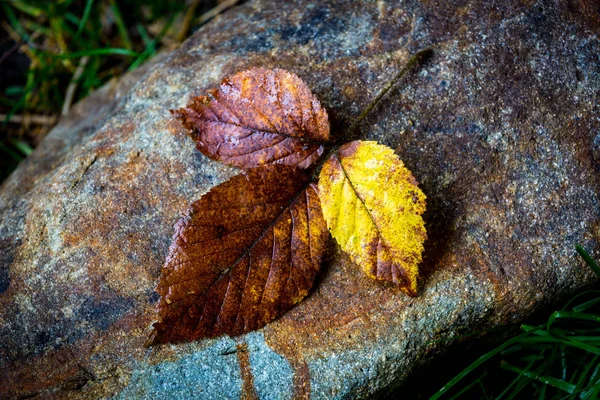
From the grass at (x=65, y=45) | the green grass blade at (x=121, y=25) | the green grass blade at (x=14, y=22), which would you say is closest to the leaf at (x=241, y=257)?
the grass at (x=65, y=45)

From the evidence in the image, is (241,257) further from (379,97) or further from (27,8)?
(27,8)

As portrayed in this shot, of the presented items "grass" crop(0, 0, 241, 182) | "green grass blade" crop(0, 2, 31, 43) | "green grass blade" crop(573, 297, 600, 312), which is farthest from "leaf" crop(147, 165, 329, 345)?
"green grass blade" crop(0, 2, 31, 43)

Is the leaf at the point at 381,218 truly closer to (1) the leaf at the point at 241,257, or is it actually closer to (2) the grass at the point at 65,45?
(1) the leaf at the point at 241,257

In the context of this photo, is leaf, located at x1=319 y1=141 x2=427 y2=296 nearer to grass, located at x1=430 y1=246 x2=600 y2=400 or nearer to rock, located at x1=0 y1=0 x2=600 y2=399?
rock, located at x1=0 y1=0 x2=600 y2=399

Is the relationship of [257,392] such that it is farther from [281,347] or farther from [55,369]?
[55,369]

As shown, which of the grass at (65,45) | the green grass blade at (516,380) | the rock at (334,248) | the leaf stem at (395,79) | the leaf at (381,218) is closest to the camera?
the leaf at (381,218)

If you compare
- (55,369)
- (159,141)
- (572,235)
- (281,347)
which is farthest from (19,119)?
(572,235)
